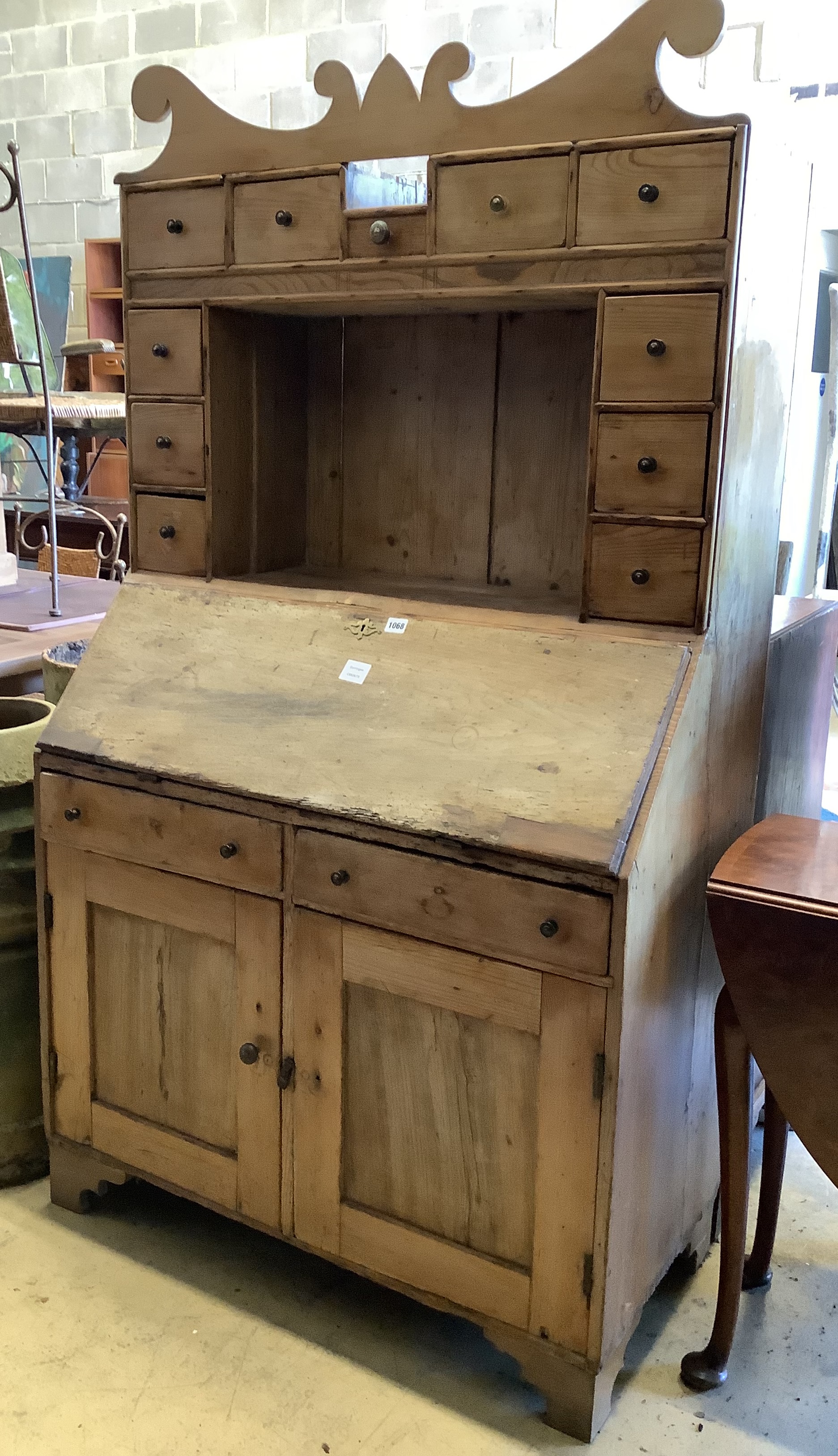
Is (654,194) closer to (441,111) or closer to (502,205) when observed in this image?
(502,205)

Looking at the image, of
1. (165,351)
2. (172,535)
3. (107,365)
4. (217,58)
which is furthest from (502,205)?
(107,365)

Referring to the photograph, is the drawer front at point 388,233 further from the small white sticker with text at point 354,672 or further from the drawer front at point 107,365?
the drawer front at point 107,365

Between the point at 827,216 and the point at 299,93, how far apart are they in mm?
2334

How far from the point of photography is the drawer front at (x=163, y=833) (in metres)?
1.64

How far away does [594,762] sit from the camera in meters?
1.47

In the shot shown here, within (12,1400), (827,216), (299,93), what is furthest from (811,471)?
(12,1400)

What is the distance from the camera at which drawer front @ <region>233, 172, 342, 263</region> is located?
170cm

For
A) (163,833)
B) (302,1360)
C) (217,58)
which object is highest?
(217,58)

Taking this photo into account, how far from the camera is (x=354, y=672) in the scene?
173 centimetres

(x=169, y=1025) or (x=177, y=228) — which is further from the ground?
(x=177, y=228)

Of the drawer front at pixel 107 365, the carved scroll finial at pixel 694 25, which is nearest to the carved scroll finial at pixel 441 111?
the carved scroll finial at pixel 694 25

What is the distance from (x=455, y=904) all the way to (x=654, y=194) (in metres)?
0.92

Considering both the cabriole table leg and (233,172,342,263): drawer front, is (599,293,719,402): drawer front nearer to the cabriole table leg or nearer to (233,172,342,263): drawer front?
(233,172,342,263): drawer front

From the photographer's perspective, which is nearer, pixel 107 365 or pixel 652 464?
pixel 652 464
